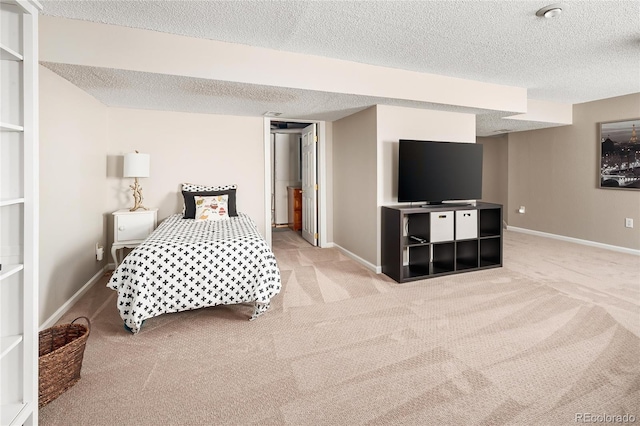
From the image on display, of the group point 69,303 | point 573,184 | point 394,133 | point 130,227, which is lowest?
point 69,303

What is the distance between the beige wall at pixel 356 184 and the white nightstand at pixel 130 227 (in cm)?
260

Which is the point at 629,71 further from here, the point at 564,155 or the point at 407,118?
the point at 407,118

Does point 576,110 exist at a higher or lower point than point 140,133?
higher

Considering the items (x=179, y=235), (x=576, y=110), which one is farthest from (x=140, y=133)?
(x=576, y=110)

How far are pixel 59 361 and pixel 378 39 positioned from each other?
3170mm

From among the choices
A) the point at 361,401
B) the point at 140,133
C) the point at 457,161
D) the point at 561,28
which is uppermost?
the point at 561,28

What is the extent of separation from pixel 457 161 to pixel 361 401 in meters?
3.26

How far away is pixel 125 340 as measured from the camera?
2.35m

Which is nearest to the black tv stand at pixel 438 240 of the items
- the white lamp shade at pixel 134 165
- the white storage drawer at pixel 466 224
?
the white storage drawer at pixel 466 224

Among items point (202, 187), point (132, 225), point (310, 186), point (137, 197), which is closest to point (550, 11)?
point (310, 186)

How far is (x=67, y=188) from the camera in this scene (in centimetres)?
294

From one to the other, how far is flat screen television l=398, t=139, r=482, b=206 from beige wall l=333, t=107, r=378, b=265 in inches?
14.9

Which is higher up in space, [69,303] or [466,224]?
[466,224]

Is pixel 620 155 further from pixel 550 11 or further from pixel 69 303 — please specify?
pixel 69 303
